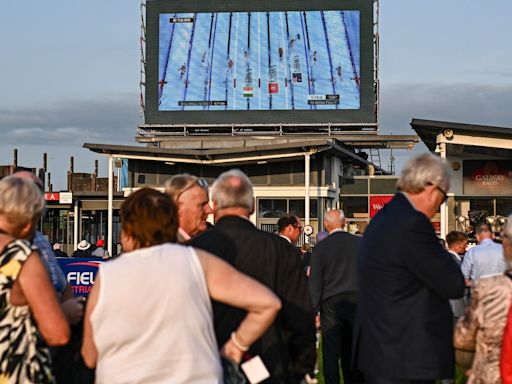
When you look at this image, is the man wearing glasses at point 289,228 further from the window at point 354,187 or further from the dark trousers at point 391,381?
the window at point 354,187

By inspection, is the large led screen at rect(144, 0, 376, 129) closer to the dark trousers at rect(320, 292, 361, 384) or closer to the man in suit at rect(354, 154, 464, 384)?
the dark trousers at rect(320, 292, 361, 384)

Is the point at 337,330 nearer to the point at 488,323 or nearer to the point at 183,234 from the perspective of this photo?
the point at 183,234

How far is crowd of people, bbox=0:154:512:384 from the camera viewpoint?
144 inches

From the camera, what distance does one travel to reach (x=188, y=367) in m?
3.66

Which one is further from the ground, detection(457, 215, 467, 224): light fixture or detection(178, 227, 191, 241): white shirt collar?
detection(178, 227, 191, 241): white shirt collar

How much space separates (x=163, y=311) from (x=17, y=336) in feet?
3.43

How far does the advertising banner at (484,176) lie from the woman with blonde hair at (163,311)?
2223 cm

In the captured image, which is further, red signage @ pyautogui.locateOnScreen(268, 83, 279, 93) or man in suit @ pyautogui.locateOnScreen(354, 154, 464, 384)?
red signage @ pyautogui.locateOnScreen(268, 83, 279, 93)

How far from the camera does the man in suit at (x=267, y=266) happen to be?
4906 millimetres

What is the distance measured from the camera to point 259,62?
40.8 m

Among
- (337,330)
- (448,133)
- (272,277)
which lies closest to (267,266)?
(272,277)

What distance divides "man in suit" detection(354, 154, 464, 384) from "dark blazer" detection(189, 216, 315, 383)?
0.42m

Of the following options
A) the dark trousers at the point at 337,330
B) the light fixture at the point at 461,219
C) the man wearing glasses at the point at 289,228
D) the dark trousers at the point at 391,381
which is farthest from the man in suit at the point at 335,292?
the light fixture at the point at 461,219

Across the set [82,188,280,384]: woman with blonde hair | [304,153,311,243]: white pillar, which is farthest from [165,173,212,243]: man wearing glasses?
[304,153,311,243]: white pillar
